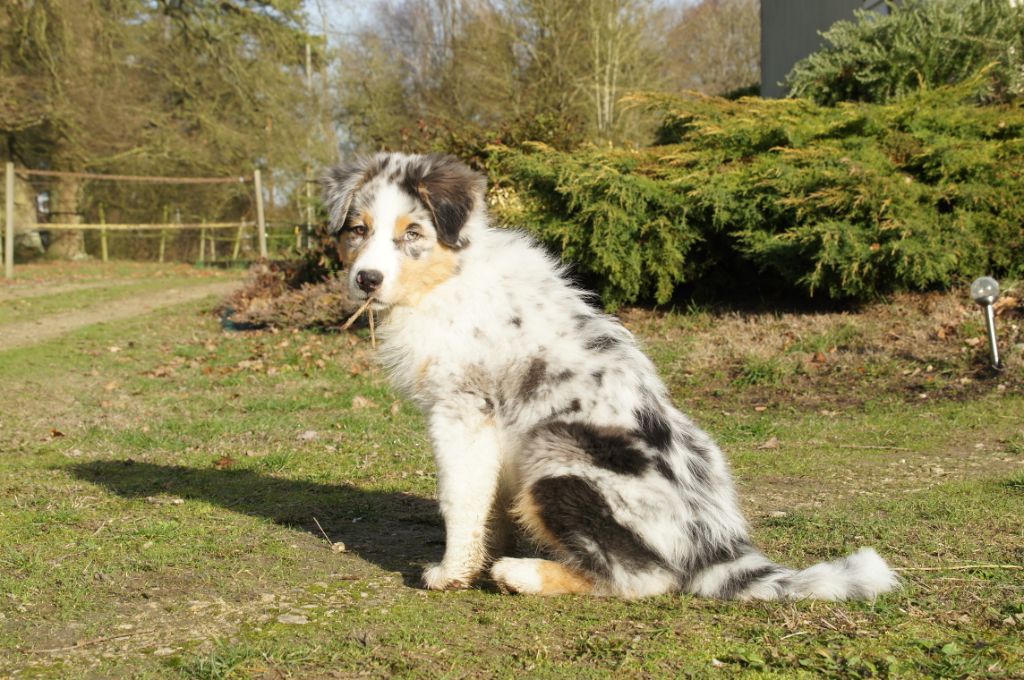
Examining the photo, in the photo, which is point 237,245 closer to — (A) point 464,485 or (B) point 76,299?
(B) point 76,299

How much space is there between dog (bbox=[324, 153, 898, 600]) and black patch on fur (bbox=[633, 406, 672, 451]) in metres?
0.01

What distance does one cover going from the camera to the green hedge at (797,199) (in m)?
11.1

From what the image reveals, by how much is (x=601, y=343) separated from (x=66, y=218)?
34043 millimetres

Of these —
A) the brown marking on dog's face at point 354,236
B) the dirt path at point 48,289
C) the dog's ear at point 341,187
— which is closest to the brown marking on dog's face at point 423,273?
the brown marking on dog's face at point 354,236

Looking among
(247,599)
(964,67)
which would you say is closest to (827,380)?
(964,67)

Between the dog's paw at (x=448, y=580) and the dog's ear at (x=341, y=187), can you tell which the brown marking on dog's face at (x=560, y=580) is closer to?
the dog's paw at (x=448, y=580)

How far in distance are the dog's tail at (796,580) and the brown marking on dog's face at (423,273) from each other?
1981 mm

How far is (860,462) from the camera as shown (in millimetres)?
7559

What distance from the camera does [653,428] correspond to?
15.0ft

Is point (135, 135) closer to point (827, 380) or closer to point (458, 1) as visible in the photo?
point (458, 1)

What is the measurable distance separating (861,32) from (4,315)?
16.0m

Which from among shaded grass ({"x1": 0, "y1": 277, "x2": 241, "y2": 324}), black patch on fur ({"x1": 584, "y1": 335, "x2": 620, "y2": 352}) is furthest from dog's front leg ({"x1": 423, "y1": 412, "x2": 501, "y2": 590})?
shaded grass ({"x1": 0, "y1": 277, "x2": 241, "y2": 324})

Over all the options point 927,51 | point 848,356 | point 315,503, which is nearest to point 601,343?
point 315,503

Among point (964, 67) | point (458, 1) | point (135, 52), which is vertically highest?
point (458, 1)
